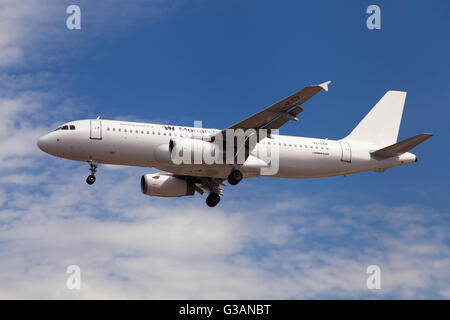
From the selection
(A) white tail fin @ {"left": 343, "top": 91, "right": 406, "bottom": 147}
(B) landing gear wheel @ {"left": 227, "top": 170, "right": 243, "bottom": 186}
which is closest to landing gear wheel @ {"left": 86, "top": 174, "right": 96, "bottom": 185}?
(B) landing gear wheel @ {"left": 227, "top": 170, "right": 243, "bottom": 186}

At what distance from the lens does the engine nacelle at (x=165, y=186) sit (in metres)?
44.8

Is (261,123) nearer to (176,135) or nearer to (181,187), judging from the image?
(176,135)

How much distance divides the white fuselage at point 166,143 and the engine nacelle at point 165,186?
9.44 ft

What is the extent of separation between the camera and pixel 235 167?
1626 inches

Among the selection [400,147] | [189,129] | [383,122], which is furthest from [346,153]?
[189,129]

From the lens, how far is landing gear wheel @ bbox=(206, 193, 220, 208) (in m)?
45.3

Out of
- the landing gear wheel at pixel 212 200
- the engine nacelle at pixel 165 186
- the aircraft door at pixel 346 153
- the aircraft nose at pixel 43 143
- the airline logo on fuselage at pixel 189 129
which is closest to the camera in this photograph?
the aircraft nose at pixel 43 143

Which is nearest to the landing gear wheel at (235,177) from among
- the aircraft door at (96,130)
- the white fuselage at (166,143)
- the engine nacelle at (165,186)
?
the white fuselage at (166,143)

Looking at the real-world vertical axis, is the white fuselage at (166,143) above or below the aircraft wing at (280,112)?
below

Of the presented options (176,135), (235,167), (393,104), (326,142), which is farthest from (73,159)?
(393,104)

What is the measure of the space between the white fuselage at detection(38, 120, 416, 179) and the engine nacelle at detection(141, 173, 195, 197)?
288 cm

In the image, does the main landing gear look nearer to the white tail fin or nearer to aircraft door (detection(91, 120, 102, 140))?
aircraft door (detection(91, 120, 102, 140))

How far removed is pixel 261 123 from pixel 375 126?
11977 mm

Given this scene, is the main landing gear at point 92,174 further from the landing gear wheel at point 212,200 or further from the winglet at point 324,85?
the winglet at point 324,85
